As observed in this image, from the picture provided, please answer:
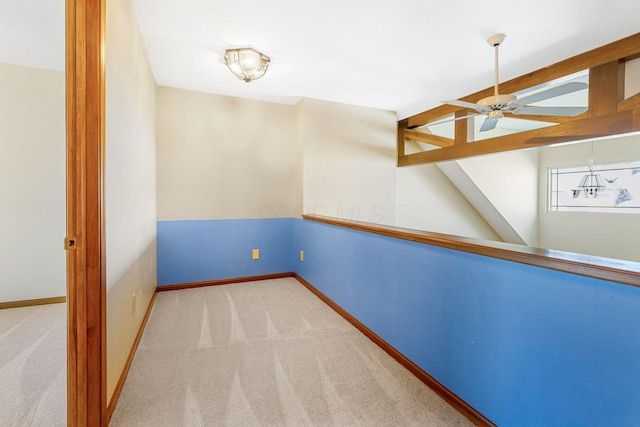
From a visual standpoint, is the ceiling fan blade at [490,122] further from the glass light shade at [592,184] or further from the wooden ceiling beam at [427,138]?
the glass light shade at [592,184]

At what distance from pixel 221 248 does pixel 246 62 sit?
2038 mm

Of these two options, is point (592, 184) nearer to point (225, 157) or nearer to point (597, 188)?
point (597, 188)

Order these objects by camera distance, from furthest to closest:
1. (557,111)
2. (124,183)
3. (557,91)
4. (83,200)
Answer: (557,111)
(557,91)
(124,183)
(83,200)

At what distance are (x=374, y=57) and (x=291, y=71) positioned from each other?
0.80m

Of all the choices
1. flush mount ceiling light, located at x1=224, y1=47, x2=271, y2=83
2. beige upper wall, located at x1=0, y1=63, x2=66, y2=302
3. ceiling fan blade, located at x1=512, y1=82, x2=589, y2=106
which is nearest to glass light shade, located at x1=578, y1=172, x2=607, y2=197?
ceiling fan blade, located at x1=512, y1=82, x2=589, y2=106

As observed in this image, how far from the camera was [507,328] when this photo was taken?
3.86 ft

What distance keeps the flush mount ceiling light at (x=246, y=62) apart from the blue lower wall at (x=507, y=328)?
1698 millimetres

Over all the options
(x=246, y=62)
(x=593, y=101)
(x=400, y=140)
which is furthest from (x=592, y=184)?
(x=246, y=62)

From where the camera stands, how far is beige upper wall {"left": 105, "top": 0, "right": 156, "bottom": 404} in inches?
54.2

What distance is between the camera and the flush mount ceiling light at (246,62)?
92.0 inches

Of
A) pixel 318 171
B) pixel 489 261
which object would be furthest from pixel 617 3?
pixel 318 171

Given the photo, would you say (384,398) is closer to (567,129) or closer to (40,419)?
(40,419)

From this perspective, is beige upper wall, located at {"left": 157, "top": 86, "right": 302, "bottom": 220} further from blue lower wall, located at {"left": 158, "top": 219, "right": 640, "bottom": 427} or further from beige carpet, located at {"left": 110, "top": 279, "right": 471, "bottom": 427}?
blue lower wall, located at {"left": 158, "top": 219, "right": 640, "bottom": 427}

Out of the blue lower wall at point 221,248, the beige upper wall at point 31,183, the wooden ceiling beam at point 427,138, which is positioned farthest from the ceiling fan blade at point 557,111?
the beige upper wall at point 31,183
